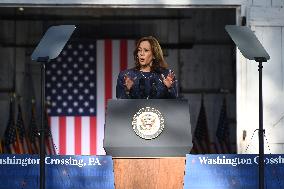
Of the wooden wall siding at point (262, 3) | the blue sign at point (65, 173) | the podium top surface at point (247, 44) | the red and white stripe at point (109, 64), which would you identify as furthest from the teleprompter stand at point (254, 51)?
the red and white stripe at point (109, 64)

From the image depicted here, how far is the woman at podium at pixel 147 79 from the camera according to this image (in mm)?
4266

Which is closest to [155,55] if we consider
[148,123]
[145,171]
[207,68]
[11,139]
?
[148,123]

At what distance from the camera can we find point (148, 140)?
3.91 meters

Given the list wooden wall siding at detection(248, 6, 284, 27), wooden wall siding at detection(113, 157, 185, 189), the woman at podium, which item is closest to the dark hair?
the woman at podium

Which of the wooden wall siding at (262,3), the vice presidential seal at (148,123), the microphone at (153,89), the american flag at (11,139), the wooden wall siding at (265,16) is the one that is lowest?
the american flag at (11,139)

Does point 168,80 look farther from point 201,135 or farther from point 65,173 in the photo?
point 201,135

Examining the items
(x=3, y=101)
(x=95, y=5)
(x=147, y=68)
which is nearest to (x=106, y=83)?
(x=3, y=101)

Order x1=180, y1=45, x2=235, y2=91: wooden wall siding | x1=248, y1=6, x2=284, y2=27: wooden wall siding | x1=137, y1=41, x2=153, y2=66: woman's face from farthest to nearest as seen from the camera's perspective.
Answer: x1=180, y1=45, x2=235, y2=91: wooden wall siding < x1=248, y1=6, x2=284, y2=27: wooden wall siding < x1=137, y1=41, x2=153, y2=66: woman's face

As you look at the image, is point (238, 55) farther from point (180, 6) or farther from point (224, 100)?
point (224, 100)

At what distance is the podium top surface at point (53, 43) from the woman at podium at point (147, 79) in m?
0.46

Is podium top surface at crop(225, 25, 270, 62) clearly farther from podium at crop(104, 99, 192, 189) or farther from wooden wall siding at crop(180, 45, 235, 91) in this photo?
wooden wall siding at crop(180, 45, 235, 91)

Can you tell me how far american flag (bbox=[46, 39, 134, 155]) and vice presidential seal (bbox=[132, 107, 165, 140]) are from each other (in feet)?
19.3

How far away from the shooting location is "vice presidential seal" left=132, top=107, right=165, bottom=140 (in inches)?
154

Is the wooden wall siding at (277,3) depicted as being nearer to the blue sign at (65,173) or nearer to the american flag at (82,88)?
the blue sign at (65,173)
